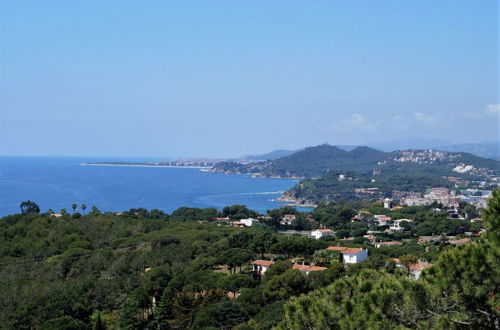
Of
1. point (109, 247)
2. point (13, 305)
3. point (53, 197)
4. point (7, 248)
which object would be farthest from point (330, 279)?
point (53, 197)

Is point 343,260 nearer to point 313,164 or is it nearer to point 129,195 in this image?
point 129,195

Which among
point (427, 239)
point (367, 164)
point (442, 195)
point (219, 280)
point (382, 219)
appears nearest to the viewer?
point (219, 280)

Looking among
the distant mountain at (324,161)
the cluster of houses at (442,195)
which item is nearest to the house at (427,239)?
the cluster of houses at (442,195)

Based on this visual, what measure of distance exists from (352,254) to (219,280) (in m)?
7.18

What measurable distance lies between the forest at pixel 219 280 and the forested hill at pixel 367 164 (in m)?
70.0

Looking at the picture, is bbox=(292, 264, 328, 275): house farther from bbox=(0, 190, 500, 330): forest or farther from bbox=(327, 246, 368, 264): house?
bbox=(327, 246, 368, 264): house

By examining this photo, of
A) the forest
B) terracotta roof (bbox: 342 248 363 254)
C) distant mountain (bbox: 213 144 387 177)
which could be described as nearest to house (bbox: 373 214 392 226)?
the forest

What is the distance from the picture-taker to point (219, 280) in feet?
54.7

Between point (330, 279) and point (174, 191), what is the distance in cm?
6398

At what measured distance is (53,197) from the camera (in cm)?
6394

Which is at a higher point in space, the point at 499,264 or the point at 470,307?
the point at 499,264

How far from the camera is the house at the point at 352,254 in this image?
21359 millimetres

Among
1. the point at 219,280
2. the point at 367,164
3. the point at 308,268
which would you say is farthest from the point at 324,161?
the point at 219,280

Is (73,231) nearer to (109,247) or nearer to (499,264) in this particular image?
(109,247)
